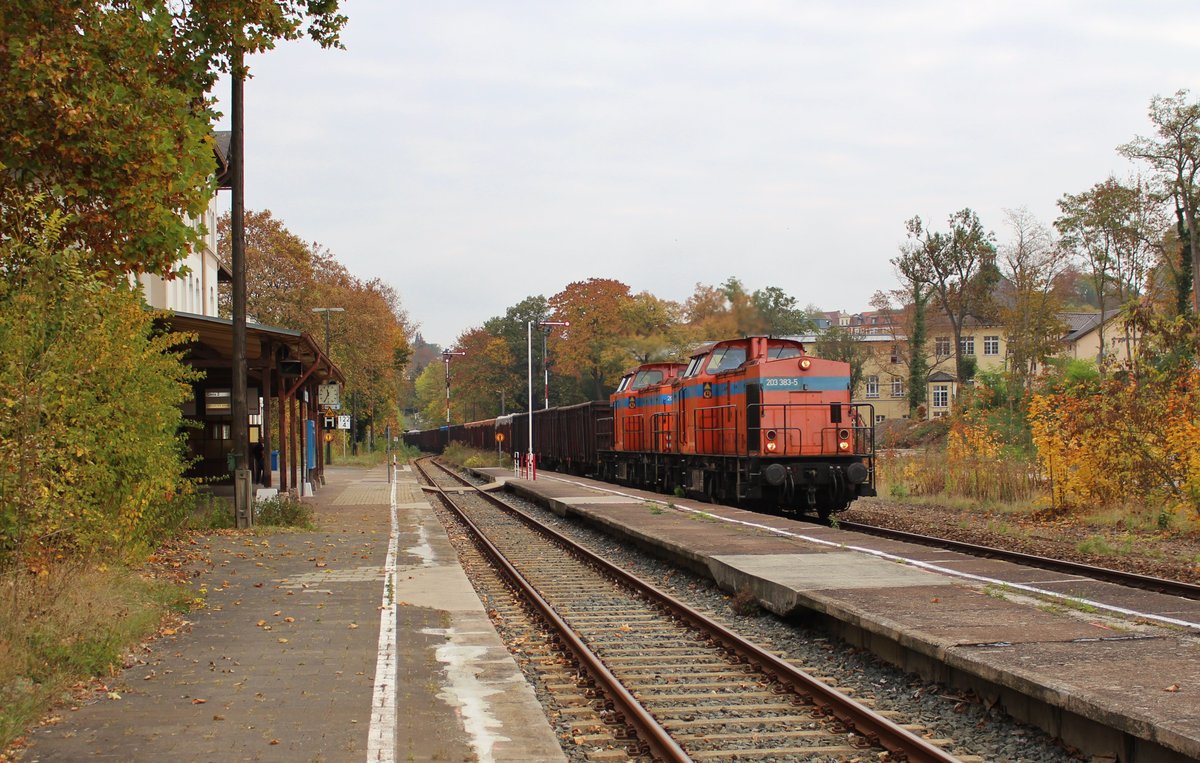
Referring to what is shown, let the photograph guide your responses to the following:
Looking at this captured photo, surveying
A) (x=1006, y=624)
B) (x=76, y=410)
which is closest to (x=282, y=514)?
(x=76, y=410)

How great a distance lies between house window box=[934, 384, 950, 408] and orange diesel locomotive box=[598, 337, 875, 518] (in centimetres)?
5650

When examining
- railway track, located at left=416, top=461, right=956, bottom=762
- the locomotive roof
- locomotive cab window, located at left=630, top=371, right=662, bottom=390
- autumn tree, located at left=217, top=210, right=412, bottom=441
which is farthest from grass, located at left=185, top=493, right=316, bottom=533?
autumn tree, located at left=217, top=210, right=412, bottom=441

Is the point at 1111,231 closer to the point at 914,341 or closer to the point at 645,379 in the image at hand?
the point at 914,341

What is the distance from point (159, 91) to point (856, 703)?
9257 millimetres

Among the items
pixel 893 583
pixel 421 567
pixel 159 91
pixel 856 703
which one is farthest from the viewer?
pixel 421 567

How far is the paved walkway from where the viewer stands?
5.99 meters

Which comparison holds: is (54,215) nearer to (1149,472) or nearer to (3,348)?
(3,348)

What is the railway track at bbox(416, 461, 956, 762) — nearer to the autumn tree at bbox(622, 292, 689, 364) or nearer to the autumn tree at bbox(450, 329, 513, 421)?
the autumn tree at bbox(622, 292, 689, 364)

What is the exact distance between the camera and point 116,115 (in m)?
10.8

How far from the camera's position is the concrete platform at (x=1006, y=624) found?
19.4 ft

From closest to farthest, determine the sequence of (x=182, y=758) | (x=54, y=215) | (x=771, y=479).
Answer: (x=182, y=758) < (x=54, y=215) < (x=771, y=479)

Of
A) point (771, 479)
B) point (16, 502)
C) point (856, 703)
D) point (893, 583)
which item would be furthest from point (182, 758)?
point (771, 479)

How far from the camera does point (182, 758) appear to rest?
5.72 m

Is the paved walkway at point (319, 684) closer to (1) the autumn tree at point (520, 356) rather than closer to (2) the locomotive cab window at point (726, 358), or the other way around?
(2) the locomotive cab window at point (726, 358)
